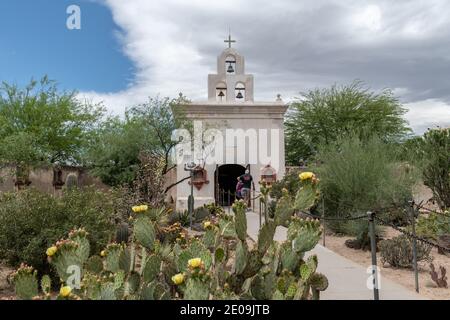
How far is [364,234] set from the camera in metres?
10.3

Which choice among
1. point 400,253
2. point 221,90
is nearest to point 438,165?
point 400,253

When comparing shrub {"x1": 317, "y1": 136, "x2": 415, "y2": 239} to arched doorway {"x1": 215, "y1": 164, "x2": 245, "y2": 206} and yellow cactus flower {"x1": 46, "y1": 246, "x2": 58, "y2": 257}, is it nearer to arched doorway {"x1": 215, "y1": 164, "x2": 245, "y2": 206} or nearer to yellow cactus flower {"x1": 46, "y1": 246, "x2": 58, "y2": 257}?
arched doorway {"x1": 215, "y1": 164, "x2": 245, "y2": 206}

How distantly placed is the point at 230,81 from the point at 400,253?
1422 centimetres

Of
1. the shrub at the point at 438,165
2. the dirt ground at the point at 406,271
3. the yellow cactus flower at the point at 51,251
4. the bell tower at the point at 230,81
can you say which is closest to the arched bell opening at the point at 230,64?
the bell tower at the point at 230,81

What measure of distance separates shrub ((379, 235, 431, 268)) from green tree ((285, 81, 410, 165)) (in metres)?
24.2

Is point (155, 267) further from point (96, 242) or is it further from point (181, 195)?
point (181, 195)

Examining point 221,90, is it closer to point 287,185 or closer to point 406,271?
point 287,185

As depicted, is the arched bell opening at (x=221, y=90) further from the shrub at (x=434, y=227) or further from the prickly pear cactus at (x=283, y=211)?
the prickly pear cactus at (x=283, y=211)

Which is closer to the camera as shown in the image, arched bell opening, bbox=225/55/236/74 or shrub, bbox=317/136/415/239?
shrub, bbox=317/136/415/239

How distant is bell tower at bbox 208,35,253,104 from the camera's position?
2112 centimetres

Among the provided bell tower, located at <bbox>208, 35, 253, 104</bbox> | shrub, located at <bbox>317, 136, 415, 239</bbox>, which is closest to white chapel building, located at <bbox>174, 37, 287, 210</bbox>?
bell tower, located at <bbox>208, 35, 253, 104</bbox>

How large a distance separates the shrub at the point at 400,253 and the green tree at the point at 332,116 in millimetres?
24226

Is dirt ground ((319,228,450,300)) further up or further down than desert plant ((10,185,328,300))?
further down

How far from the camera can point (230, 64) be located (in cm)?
2162
